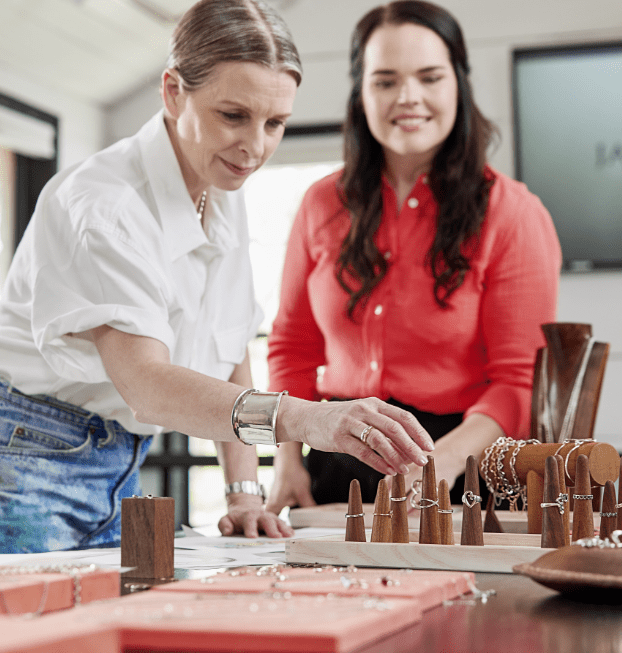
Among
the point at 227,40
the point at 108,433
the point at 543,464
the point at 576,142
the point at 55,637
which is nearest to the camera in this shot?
the point at 55,637

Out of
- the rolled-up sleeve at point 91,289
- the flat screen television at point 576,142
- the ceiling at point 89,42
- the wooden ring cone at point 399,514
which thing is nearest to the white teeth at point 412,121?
the rolled-up sleeve at point 91,289

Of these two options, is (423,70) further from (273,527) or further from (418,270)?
(273,527)

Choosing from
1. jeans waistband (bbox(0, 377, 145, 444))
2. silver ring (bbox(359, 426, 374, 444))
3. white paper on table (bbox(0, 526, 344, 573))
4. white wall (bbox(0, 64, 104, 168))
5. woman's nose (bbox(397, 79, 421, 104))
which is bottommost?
white paper on table (bbox(0, 526, 344, 573))

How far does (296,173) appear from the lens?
361cm

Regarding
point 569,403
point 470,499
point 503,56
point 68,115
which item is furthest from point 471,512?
point 68,115

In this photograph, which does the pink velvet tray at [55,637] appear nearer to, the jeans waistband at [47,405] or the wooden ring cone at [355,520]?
the wooden ring cone at [355,520]

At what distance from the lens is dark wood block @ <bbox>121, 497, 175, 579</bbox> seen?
2.66ft

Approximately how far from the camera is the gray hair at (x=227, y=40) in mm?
1200

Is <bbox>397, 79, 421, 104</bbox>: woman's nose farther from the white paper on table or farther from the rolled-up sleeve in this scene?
the white paper on table

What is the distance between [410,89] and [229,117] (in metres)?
0.55

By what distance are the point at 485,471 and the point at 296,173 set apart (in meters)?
2.62

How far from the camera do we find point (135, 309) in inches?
44.0

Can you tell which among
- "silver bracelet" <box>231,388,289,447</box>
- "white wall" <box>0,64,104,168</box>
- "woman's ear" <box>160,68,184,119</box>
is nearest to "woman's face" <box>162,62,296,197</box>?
"woman's ear" <box>160,68,184,119</box>

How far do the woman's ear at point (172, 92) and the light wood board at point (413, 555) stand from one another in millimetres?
691
